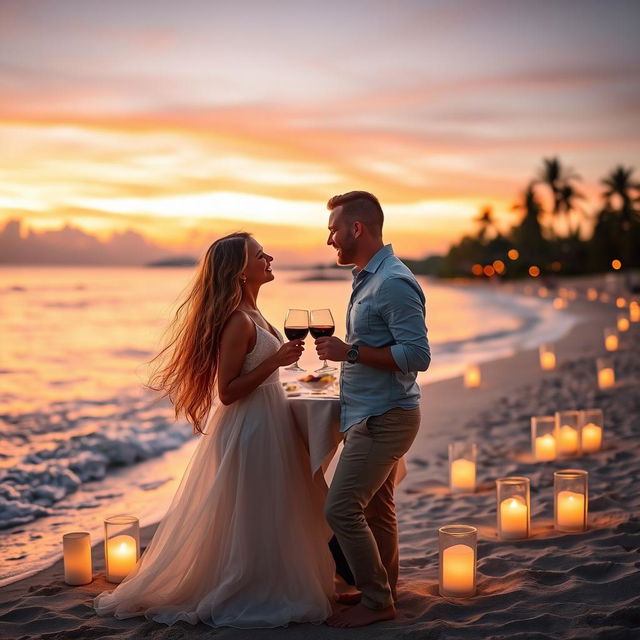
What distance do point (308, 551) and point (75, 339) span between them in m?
27.1

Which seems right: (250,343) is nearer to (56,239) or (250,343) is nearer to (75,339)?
(75,339)

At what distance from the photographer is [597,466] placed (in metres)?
6.57

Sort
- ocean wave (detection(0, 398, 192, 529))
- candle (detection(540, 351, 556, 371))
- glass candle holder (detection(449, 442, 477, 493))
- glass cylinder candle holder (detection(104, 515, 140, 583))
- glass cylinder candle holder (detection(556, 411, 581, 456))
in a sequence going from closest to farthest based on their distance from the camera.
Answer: glass cylinder candle holder (detection(104, 515, 140, 583)) → glass candle holder (detection(449, 442, 477, 493)) → glass cylinder candle holder (detection(556, 411, 581, 456)) → ocean wave (detection(0, 398, 192, 529)) → candle (detection(540, 351, 556, 371))

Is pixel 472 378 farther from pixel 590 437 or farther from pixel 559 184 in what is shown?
pixel 559 184

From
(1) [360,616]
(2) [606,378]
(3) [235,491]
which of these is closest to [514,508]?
(1) [360,616]

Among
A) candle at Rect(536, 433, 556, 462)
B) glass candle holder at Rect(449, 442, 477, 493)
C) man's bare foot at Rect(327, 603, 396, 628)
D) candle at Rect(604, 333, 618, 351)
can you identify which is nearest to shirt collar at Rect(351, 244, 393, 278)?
man's bare foot at Rect(327, 603, 396, 628)

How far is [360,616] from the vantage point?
3539 millimetres

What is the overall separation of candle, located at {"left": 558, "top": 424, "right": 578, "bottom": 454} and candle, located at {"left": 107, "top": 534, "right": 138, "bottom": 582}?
4309 mm

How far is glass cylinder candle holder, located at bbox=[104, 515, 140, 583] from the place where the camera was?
4.38m

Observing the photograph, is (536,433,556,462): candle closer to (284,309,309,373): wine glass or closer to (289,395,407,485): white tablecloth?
(289,395,407,485): white tablecloth

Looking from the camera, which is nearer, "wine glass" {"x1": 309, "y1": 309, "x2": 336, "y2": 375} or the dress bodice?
"wine glass" {"x1": 309, "y1": 309, "x2": 336, "y2": 375}

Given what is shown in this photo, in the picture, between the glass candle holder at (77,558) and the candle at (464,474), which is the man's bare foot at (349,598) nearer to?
the glass candle holder at (77,558)

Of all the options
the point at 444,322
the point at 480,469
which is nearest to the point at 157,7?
the point at 480,469

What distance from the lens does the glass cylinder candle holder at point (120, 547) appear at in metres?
4.38
